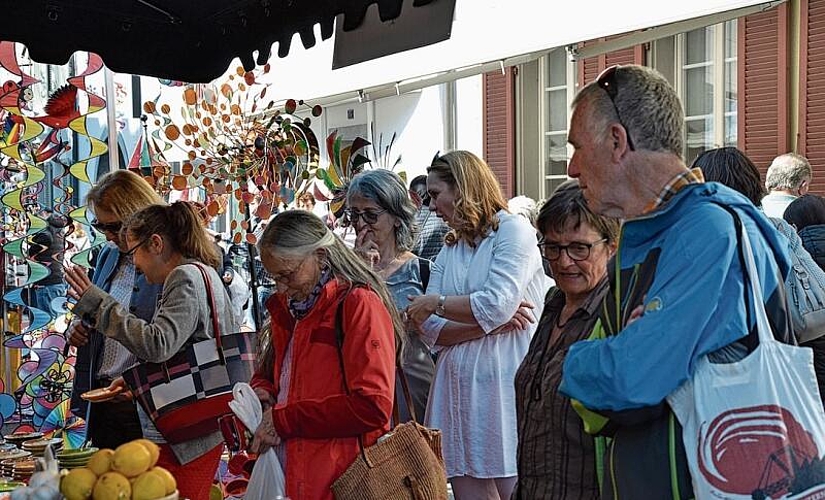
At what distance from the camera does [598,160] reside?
1.91 metres

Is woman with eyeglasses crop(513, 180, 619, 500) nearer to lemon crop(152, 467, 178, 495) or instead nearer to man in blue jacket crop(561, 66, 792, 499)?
man in blue jacket crop(561, 66, 792, 499)

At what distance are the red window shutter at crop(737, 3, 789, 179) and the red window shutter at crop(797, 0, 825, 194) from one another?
0.22 m

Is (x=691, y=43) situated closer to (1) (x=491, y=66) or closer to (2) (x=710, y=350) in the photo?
(1) (x=491, y=66)

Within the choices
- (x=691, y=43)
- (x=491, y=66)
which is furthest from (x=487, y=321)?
(x=691, y=43)

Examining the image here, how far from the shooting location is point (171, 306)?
10.8 feet

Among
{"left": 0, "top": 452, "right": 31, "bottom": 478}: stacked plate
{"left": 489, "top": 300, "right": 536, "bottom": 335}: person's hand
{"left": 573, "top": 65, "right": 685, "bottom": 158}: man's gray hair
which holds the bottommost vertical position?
{"left": 0, "top": 452, "right": 31, "bottom": 478}: stacked plate

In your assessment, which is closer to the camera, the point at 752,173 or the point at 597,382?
the point at 597,382

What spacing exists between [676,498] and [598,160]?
657 mm

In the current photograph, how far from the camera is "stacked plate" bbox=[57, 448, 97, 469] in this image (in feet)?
10.5

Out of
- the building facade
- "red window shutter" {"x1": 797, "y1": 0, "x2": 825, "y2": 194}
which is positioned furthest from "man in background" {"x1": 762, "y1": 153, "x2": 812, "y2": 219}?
"red window shutter" {"x1": 797, "y1": 0, "x2": 825, "y2": 194}

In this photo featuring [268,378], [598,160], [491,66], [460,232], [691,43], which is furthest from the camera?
[691,43]

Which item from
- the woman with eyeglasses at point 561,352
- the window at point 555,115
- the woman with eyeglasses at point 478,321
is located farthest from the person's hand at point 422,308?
the window at point 555,115

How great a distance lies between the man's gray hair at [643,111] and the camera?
1.88 metres

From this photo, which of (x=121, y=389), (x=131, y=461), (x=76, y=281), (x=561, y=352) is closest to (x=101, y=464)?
(x=131, y=461)
